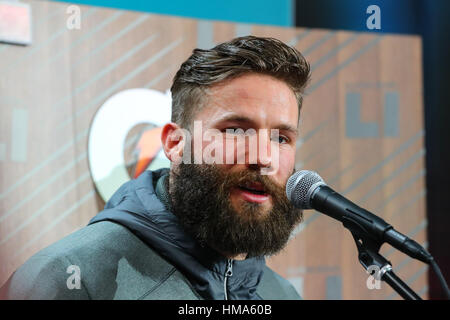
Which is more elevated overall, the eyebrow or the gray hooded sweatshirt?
the eyebrow

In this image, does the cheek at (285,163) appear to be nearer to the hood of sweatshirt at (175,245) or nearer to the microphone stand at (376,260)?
the hood of sweatshirt at (175,245)

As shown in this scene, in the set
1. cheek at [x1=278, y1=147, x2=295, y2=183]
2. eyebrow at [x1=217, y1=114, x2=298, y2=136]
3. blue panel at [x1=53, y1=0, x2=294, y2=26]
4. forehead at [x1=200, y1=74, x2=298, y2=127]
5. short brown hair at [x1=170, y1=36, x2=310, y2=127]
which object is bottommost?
cheek at [x1=278, y1=147, x2=295, y2=183]

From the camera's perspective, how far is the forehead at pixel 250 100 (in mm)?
1204

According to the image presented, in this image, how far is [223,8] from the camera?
5.33 feet

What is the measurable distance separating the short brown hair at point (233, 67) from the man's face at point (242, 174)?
21 mm

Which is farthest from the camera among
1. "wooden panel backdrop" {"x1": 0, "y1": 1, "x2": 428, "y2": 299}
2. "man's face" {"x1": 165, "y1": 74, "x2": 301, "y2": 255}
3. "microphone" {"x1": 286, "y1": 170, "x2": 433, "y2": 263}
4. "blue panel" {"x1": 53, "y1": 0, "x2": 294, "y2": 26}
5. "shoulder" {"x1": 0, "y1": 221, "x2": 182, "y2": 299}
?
"blue panel" {"x1": 53, "y1": 0, "x2": 294, "y2": 26}

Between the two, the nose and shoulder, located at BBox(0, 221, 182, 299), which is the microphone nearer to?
the nose

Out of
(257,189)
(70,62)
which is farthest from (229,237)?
(70,62)

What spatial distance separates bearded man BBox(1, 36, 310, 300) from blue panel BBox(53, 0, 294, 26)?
0.36 m

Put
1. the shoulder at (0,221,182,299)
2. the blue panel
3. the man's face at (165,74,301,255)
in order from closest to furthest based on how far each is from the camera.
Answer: the shoulder at (0,221,182,299), the man's face at (165,74,301,255), the blue panel

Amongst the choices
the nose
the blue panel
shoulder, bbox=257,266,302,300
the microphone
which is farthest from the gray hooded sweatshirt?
the blue panel

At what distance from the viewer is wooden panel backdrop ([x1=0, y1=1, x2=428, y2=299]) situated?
1.37 meters

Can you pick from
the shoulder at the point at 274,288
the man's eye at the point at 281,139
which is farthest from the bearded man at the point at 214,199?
the shoulder at the point at 274,288

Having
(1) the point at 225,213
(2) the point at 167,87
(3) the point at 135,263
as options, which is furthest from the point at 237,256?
(2) the point at 167,87
